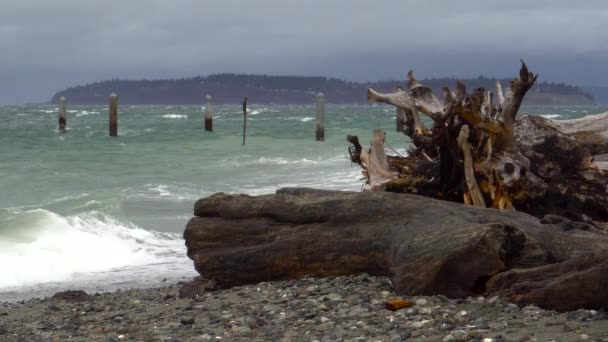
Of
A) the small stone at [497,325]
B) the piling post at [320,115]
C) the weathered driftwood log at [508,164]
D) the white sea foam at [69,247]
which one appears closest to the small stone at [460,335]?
the small stone at [497,325]

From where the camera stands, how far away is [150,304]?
8.27 meters

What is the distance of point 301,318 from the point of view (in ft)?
22.0

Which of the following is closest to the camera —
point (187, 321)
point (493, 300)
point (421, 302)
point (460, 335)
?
point (460, 335)

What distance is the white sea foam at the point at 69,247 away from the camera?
11.6 meters

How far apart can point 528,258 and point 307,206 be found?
2.14 metres

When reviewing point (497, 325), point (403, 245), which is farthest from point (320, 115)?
point (497, 325)

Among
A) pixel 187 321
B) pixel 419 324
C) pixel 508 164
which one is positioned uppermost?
pixel 508 164

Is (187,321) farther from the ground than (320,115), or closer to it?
farther from the ground

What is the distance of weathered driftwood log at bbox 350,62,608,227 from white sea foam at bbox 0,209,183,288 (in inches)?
147

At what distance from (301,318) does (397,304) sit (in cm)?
65

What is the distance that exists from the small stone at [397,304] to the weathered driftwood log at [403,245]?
22 cm

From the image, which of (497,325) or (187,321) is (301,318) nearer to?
(187,321)

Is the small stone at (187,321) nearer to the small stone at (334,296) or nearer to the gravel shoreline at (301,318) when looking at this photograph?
the gravel shoreline at (301,318)

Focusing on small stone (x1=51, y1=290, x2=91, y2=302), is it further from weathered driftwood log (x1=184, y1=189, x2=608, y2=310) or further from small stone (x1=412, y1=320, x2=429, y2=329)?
small stone (x1=412, y1=320, x2=429, y2=329)
